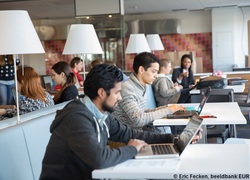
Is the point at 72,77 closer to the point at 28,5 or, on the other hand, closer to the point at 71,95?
the point at 71,95

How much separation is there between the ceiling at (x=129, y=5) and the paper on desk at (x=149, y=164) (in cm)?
790

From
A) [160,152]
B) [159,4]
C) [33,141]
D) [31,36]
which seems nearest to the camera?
[160,152]

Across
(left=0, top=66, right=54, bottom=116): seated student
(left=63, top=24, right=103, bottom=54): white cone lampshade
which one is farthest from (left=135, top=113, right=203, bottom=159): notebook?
(left=63, top=24, right=103, bottom=54): white cone lampshade

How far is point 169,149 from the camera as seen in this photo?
2090 mm

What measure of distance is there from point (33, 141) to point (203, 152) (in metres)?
1.03

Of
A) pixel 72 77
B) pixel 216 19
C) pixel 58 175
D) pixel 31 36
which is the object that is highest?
pixel 216 19

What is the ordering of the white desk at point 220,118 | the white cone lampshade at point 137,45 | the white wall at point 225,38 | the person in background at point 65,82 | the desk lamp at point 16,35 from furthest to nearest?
1. the white wall at point 225,38
2. the white cone lampshade at point 137,45
3. the person in background at point 65,82
4. the white desk at point 220,118
5. the desk lamp at point 16,35

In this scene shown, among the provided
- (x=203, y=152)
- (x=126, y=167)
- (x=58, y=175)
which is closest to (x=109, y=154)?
(x=126, y=167)

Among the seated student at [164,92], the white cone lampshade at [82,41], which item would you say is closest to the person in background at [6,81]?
the white cone lampshade at [82,41]

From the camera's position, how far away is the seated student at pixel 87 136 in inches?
71.5

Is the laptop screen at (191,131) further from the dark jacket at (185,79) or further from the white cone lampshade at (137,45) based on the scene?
the dark jacket at (185,79)

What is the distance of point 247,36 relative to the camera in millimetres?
12102

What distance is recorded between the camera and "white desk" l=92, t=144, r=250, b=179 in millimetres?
1740

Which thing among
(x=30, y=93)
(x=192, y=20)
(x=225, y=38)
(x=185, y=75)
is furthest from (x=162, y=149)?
(x=192, y=20)
